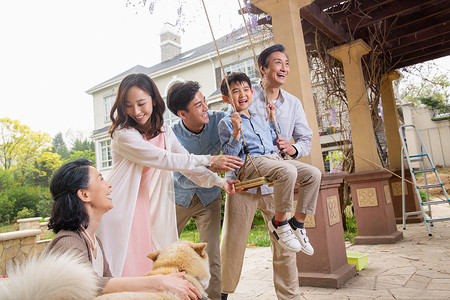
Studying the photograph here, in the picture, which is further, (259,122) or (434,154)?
(434,154)

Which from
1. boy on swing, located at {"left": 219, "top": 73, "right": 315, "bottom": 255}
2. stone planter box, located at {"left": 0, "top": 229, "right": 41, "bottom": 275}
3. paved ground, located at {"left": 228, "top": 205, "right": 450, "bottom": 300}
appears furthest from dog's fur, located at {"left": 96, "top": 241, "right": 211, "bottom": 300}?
stone planter box, located at {"left": 0, "top": 229, "right": 41, "bottom": 275}

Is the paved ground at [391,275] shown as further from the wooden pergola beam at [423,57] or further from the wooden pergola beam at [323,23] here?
the wooden pergola beam at [423,57]

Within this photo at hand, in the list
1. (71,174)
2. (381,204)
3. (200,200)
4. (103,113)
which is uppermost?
(103,113)

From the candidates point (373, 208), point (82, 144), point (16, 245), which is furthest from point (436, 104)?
→ point (82, 144)

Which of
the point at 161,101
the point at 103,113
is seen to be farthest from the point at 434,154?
the point at 161,101

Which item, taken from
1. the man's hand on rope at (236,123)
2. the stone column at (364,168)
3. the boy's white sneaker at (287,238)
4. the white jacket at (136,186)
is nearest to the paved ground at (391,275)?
the stone column at (364,168)

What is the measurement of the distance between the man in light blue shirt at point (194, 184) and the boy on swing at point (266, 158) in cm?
25

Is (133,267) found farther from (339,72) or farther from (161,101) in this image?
(339,72)

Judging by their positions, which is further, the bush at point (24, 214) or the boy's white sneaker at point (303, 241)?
the bush at point (24, 214)

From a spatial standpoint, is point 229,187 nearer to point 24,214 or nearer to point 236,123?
point 236,123

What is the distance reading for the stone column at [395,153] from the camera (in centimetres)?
652

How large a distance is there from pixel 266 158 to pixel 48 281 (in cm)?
136

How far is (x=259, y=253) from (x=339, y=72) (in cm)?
330

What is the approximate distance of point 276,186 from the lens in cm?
196
